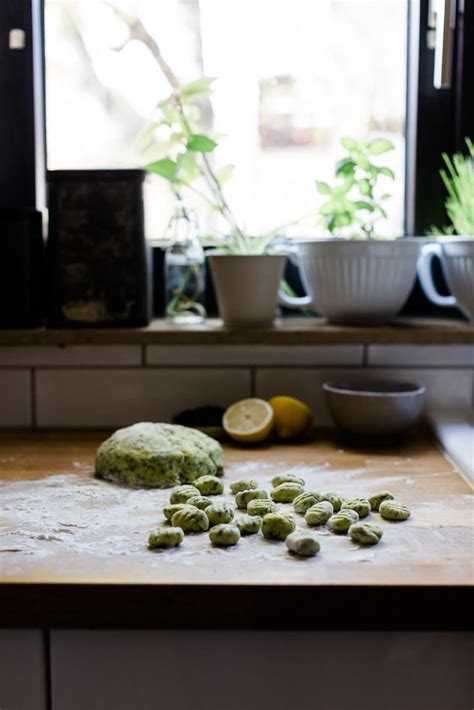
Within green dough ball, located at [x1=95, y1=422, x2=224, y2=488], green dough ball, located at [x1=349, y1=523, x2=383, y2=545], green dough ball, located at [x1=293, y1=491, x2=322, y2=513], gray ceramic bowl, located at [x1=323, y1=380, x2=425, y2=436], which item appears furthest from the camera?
gray ceramic bowl, located at [x1=323, y1=380, x2=425, y2=436]

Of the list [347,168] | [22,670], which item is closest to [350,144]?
[347,168]

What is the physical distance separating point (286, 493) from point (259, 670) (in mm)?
255

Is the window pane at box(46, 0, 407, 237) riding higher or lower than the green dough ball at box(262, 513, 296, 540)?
higher

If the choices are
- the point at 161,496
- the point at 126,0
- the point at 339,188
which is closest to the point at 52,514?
the point at 161,496

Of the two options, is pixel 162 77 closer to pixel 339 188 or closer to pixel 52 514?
pixel 339 188

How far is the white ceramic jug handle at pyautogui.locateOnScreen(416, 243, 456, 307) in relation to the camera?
1.32 metres

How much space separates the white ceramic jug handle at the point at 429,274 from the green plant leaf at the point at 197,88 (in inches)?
16.7

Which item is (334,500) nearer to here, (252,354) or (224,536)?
(224,536)

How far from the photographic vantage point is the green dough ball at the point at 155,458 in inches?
38.9

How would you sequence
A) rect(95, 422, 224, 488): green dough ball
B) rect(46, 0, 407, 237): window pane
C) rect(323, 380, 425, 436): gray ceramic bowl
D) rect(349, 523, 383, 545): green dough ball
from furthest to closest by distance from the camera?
rect(46, 0, 407, 237): window pane → rect(323, 380, 425, 436): gray ceramic bowl → rect(95, 422, 224, 488): green dough ball → rect(349, 523, 383, 545): green dough ball

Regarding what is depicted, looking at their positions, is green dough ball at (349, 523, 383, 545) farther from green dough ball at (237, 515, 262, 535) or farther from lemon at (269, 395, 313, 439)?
lemon at (269, 395, 313, 439)

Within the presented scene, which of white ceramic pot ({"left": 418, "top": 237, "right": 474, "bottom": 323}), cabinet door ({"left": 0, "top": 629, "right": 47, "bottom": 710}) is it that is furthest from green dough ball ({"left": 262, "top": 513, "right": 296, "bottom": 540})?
white ceramic pot ({"left": 418, "top": 237, "right": 474, "bottom": 323})

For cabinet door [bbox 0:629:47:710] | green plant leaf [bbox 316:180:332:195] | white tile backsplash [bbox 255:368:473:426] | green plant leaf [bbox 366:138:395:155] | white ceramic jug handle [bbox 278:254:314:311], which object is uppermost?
green plant leaf [bbox 366:138:395:155]

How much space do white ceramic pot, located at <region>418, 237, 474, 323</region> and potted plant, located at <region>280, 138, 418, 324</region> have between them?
4cm
